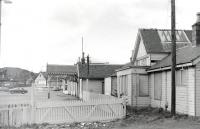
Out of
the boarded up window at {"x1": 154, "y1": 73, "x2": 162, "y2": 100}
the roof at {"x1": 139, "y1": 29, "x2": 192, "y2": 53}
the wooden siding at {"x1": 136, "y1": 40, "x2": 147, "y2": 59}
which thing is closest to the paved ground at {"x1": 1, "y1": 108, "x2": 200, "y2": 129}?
the boarded up window at {"x1": 154, "y1": 73, "x2": 162, "y2": 100}

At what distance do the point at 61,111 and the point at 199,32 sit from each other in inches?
387

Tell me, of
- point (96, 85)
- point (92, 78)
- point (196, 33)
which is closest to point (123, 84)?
point (196, 33)

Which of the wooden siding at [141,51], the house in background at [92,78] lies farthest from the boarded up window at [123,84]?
the house in background at [92,78]

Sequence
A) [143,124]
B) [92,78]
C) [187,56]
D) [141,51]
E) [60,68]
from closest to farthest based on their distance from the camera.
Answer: [143,124] → [187,56] → [141,51] → [92,78] → [60,68]

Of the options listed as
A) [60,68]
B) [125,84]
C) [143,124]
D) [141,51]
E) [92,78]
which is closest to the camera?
[143,124]

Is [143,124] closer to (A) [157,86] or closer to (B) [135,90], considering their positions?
(A) [157,86]

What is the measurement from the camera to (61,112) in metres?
16.8

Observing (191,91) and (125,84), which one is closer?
(191,91)

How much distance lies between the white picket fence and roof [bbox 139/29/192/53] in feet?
30.5

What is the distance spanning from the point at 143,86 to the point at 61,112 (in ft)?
30.5

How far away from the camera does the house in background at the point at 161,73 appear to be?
55.7ft

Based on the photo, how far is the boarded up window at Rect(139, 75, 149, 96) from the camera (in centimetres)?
2430

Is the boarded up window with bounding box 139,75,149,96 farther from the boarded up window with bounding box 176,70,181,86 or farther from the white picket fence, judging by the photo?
the white picket fence

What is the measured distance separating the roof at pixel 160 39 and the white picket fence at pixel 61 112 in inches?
366
